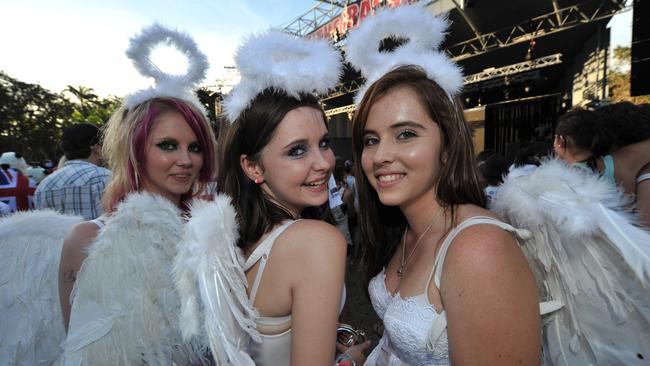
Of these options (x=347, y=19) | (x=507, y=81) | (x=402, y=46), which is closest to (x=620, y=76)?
(x=507, y=81)

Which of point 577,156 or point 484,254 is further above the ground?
point 577,156

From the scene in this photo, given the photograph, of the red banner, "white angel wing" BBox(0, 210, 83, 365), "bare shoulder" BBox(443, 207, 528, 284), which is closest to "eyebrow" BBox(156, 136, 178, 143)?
"white angel wing" BBox(0, 210, 83, 365)

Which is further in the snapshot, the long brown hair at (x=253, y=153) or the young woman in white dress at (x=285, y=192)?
the long brown hair at (x=253, y=153)

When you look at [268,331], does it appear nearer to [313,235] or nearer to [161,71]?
[313,235]

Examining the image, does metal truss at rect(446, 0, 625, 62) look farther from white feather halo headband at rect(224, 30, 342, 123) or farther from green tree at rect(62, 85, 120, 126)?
green tree at rect(62, 85, 120, 126)

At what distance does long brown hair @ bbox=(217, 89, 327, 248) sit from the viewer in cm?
155

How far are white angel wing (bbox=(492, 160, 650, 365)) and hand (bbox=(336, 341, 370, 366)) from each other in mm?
807

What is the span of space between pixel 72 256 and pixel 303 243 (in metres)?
1.33

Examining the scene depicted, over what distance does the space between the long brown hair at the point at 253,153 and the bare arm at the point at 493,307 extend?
82cm

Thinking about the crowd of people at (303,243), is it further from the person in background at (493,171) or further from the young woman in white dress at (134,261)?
the person in background at (493,171)

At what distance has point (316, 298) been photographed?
1.28 meters

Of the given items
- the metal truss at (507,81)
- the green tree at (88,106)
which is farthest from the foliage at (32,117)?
the metal truss at (507,81)

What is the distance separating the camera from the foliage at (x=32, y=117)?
2542 centimetres

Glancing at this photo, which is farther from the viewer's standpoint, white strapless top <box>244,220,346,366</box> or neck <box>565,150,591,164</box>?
neck <box>565,150,591,164</box>
